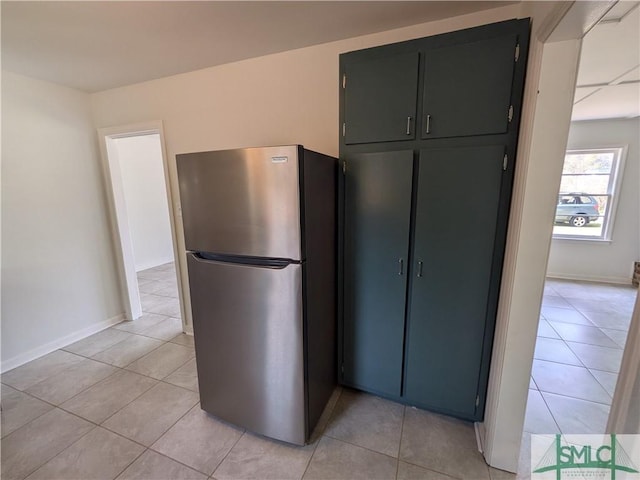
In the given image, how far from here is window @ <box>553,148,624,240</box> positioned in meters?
4.07

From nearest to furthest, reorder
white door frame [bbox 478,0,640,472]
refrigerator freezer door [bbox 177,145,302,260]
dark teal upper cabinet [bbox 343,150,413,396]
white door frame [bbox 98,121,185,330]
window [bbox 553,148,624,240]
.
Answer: white door frame [bbox 478,0,640,472] → refrigerator freezer door [bbox 177,145,302,260] → dark teal upper cabinet [bbox 343,150,413,396] → white door frame [bbox 98,121,185,330] → window [bbox 553,148,624,240]

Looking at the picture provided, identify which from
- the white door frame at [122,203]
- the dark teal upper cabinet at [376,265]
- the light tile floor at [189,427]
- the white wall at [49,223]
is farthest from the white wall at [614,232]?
the white wall at [49,223]

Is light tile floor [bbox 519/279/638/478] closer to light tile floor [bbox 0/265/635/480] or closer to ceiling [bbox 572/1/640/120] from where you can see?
light tile floor [bbox 0/265/635/480]

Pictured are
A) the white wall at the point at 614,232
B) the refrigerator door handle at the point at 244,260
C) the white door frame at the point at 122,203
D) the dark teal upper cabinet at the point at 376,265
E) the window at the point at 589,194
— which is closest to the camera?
the refrigerator door handle at the point at 244,260

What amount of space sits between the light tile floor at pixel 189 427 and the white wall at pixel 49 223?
339mm

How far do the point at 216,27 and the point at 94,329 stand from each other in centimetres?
310

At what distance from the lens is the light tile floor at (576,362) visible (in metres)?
1.75

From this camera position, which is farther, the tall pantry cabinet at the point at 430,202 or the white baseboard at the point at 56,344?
the white baseboard at the point at 56,344

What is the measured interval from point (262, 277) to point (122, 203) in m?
2.50

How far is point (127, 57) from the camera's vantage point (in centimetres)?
201

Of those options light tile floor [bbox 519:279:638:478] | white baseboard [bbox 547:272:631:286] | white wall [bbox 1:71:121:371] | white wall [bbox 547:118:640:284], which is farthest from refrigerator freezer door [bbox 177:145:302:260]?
white baseboard [bbox 547:272:631:286]

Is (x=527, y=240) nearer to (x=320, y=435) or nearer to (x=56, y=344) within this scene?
(x=320, y=435)

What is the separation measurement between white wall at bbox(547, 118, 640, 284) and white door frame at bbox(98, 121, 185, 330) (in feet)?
17.1

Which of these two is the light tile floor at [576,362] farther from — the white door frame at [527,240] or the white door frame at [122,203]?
the white door frame at [122,203]
